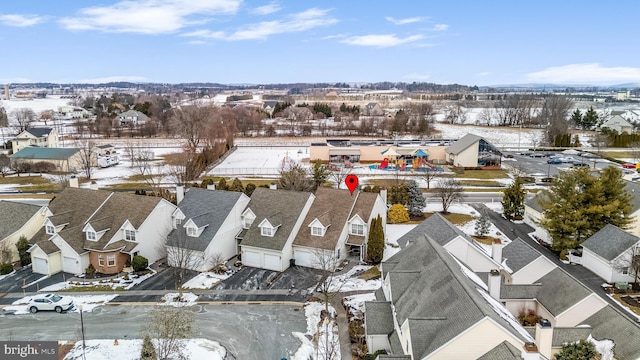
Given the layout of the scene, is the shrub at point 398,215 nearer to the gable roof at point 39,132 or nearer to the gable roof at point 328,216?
the gable roof at point 328,216

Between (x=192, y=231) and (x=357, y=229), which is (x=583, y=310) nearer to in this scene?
(x=357, y=229)

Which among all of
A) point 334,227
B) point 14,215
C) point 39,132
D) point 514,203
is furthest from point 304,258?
point 39,132

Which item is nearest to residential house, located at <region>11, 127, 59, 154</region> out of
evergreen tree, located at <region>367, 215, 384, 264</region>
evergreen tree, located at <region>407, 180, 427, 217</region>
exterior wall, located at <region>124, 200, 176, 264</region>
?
exterior wall, located at <region>124, 200, 176, 264</region>

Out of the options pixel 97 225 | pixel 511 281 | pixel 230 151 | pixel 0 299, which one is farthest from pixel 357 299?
pixel 230 151

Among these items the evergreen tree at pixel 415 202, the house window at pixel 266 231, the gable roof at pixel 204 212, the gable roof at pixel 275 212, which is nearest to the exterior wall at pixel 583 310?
the gable roof at pixel 275 212

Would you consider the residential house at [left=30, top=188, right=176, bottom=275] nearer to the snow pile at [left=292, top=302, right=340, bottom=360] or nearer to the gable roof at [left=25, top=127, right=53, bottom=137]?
the snow pile at [left=292, top=302, right=340, bottom=360]

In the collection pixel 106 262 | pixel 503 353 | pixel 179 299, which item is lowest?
pixel 179 299

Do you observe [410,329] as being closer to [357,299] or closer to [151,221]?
[357,299]
